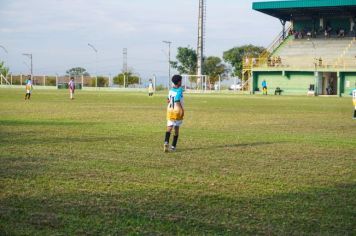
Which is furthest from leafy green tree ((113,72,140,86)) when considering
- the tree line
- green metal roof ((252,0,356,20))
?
green metal roof ((252,0,356,20))

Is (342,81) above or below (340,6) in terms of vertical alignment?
below

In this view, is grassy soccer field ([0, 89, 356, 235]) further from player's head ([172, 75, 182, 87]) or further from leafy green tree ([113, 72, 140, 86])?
leafy green tree ([113, 72, 140, 86])

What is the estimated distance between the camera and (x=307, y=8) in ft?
221

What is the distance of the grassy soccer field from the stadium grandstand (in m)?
51.3

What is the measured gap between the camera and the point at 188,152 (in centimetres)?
1084

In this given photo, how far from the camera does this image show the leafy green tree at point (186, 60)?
97750mm

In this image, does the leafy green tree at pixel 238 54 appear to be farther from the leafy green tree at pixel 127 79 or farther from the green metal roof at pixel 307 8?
the green metal roof at pixel 307 8

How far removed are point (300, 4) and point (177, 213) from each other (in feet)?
212

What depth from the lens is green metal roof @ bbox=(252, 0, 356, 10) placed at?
64000mm

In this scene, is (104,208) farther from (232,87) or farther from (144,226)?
(232,87)

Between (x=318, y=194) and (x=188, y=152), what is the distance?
4.23 meters

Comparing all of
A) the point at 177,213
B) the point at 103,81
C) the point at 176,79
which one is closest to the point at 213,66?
the point at 103,81

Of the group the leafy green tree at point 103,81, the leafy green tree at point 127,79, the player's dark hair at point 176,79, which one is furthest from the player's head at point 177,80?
the leafy green tree at point 103,81

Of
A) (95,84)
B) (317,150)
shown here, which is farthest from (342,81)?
(317,150)
